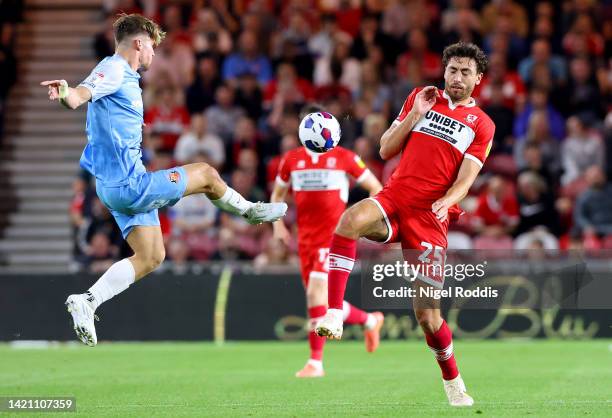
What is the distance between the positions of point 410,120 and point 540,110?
10214mm

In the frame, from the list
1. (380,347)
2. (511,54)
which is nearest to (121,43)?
(380,347)

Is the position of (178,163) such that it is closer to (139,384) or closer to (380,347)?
(380,347)

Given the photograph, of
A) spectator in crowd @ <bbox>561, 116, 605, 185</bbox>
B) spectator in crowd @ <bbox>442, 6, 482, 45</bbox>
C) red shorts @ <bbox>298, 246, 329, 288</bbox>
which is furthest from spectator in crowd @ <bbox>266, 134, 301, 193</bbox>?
red shorts @ <bbox>298, 246, 329, 288</bbox>

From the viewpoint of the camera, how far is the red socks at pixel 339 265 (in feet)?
29.8

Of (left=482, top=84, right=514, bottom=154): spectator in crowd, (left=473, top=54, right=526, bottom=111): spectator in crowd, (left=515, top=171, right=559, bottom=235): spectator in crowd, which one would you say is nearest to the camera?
(left=515, top=171, right=559, bottom=235): spectator in crowd

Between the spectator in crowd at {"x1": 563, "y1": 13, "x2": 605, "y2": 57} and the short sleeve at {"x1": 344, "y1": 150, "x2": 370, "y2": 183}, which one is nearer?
the short sleeve at {"x1": 344, "y1": 150, "x2": 370, "y2": 183}

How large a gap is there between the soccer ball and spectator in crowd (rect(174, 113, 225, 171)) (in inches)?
344

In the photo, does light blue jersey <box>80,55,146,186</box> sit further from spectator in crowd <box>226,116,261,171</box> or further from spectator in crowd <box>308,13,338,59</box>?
spectator in crowd <box>308,13,338,59</box>

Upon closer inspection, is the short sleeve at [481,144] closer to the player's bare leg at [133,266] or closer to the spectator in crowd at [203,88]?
the player's bare leg at [133,266]

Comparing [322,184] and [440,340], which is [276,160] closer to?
[322,184]

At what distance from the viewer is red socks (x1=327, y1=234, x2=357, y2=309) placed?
909 centimetres

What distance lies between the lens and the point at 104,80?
357 inches

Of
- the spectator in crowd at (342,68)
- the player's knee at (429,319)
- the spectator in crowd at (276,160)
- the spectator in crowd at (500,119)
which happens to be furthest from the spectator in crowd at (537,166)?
the player's knee at (429,319)

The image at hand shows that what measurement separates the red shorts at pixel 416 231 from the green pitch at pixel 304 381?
3.68 ft
